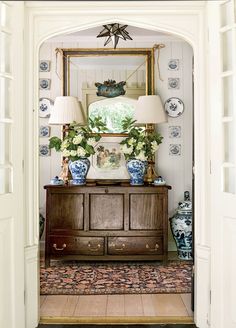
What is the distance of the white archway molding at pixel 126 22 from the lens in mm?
2812

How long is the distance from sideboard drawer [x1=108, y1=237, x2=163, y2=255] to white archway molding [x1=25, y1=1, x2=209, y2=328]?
164cm

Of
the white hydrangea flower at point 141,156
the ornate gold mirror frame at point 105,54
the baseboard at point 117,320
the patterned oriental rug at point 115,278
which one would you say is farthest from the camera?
the ornate gold mirror frame at point 105,54

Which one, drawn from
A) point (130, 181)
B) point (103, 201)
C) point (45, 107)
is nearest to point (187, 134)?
point (130, 181)

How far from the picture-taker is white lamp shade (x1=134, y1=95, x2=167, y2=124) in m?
4.70

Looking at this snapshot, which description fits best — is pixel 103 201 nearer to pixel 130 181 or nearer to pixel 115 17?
pixel 130 181

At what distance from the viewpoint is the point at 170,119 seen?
5160 mm

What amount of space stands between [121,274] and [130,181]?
1.08m

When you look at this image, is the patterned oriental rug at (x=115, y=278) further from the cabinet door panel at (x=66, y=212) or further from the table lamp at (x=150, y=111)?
the table lamp at (x=150, y=111)

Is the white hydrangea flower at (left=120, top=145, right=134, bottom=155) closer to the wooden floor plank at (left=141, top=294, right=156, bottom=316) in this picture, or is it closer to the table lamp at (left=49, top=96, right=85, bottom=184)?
the table lamp at (left=49, top=96, right=85, bottom=184)

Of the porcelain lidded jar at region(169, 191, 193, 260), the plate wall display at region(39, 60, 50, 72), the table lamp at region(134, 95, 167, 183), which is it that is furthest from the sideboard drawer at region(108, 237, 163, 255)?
the plate wall display at region(39, 60, 50, 72)

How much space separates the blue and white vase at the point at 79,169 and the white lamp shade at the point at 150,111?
828mm

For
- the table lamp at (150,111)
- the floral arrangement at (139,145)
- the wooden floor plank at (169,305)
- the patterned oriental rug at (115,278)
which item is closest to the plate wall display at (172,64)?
the table lamp at (150,111)

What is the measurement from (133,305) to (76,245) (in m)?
1.33

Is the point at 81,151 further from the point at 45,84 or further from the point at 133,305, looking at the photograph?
the point at 133,305
